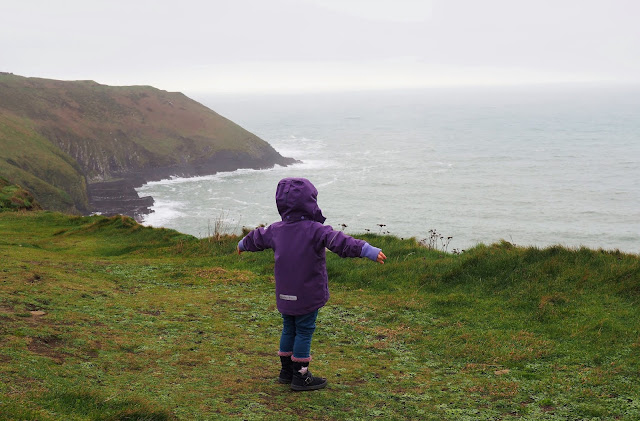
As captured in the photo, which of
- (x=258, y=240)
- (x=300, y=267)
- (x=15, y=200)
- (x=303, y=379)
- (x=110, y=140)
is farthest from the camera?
(x=110, y=140)

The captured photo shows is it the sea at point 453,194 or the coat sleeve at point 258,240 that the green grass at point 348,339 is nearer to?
the coat sleeve at point 258,240

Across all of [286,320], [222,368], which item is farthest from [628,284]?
[222,368]

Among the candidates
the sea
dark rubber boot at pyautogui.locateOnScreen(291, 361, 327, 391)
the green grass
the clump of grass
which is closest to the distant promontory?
the sea

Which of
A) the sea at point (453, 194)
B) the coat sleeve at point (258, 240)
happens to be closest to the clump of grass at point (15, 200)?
the sea at point (453, 194)

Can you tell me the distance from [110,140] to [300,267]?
134360 mm

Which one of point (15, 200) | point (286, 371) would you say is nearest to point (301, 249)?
point (286, 371)

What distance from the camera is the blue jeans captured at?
706 cm

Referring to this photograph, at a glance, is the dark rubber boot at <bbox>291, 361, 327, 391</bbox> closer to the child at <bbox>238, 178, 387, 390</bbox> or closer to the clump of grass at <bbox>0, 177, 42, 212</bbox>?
the child at <bbox>238, 178, 387, 390</bbox>

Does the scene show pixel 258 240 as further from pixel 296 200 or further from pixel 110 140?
pixel 110 140

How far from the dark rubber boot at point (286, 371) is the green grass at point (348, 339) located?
206 millimetres

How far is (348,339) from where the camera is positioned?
937 cm

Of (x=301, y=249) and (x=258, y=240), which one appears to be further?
(x=258, y=240)

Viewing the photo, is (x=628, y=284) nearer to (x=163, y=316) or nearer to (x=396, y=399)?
(x=396, y=399)

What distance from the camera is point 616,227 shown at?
84.3 meters
